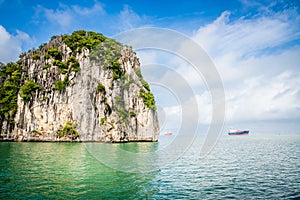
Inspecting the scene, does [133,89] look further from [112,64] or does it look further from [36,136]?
[36,136]

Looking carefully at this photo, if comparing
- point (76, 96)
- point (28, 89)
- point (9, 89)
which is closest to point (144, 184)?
point (76, 96)

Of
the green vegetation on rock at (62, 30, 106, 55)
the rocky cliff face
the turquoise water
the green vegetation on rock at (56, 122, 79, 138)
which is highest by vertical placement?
the green vegetation on rock at (62, 30, 106, 55)

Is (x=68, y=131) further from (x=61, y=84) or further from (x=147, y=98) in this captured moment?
(x=147, y=98)

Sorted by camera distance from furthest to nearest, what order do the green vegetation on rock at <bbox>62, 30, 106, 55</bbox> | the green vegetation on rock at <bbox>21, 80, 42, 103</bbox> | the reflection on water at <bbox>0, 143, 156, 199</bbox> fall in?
the green vegetation on rock at <bbox>62, 30, 106, 55</bbox> → the green vegetation on rock at <bbox>21, 80, 42, 103</bbox> → the reflection on water at <bbox>0, 143, 156, 199</bbox>

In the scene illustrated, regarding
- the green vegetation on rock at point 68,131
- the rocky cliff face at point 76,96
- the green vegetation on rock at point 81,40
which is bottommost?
the green vegetation on rock at point 68,131

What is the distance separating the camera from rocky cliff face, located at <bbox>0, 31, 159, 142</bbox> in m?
49.6

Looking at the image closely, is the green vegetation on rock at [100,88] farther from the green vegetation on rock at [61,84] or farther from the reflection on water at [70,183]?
the reflection on water at [70,183]

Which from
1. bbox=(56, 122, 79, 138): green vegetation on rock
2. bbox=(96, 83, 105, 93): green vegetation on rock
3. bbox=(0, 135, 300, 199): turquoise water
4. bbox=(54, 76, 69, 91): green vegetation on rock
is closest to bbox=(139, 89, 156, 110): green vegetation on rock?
bbox=(96, 83, 105, 93): green vegetation on rock

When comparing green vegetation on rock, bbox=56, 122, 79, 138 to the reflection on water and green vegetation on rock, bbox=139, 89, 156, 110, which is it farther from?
the reflection on water

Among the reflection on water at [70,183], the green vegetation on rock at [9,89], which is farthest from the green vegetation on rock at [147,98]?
the reflection on water at [70,183]

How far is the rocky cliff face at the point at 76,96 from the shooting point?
163ft

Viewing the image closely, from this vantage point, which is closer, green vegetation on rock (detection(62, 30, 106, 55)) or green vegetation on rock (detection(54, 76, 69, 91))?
green vegetation on rock (detection(54, 76, 69, 91))

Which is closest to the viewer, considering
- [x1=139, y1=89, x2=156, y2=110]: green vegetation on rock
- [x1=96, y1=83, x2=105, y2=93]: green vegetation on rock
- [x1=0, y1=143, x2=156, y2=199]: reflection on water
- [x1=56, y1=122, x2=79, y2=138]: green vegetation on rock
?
[x1=0, y1=143, x2=156, y2=199]: reflection on water

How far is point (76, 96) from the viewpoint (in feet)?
170
